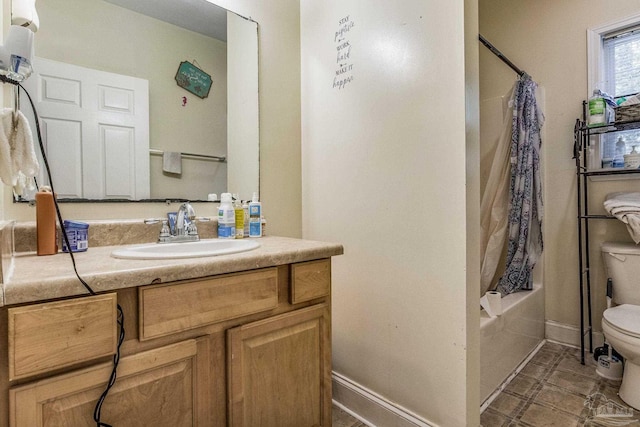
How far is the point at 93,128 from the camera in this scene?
1.22 metres

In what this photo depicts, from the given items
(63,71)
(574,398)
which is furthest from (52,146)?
(574,398)

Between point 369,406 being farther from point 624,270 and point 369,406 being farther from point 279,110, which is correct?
point 624,270

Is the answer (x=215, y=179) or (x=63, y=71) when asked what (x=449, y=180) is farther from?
(x=63, y=71)

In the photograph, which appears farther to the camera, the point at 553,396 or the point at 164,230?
the point at 553,396

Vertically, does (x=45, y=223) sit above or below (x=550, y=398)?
above

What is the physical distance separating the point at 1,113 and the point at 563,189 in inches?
111

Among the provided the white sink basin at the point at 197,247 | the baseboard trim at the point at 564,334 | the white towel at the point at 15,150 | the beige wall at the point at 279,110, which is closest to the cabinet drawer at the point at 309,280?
the white sink basin at the point at 197,247

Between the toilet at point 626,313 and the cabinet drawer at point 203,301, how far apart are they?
5.44 feet

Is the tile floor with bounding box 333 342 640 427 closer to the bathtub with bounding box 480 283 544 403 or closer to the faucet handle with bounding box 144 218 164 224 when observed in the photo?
the bathtub with bounding box 480 283 544 403

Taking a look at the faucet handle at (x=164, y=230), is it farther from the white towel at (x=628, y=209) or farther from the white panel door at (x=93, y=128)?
the white towel at (x=628, y=209)

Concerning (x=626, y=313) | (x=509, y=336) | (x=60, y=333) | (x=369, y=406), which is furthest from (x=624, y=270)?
(x=60, y=333)

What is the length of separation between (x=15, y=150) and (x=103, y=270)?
31 centimetres

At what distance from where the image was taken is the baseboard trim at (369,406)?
1359 millimetres

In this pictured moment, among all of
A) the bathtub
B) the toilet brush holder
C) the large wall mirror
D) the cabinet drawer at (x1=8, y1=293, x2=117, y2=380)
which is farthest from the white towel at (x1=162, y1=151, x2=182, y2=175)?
the toilet brush holder
